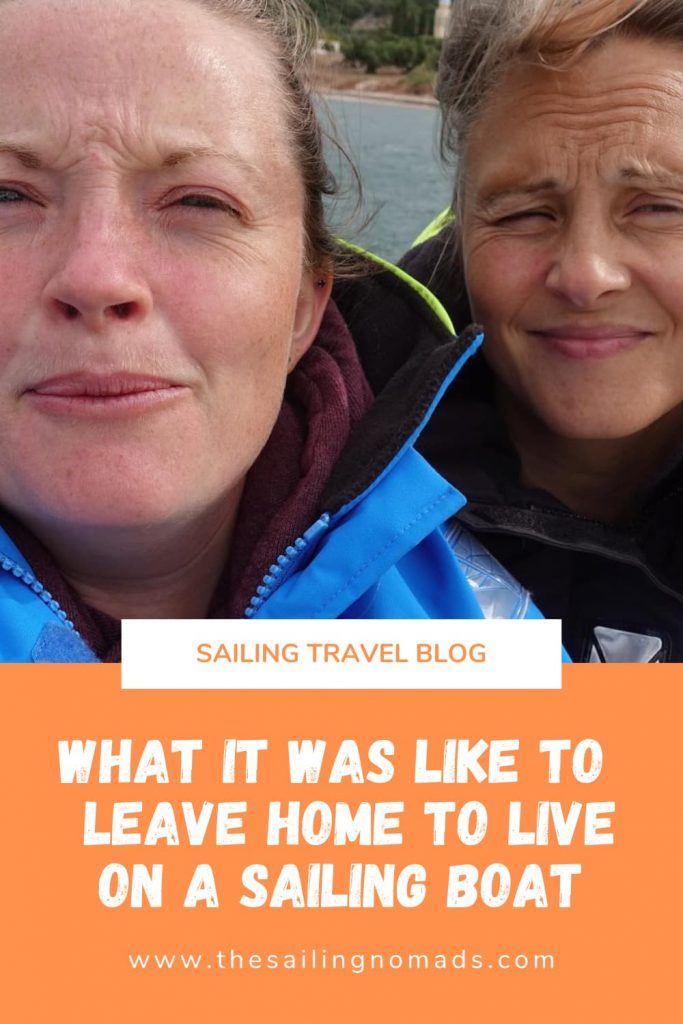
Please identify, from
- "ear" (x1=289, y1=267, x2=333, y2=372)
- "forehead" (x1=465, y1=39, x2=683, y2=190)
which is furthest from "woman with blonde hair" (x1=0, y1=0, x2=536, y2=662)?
"forehead" (x1=465, y1=39, x2=683, y2=190)

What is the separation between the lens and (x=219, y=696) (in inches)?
49.4

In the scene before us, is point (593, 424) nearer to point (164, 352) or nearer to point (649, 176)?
point (649, 176)

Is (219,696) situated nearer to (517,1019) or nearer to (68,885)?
(68,885)

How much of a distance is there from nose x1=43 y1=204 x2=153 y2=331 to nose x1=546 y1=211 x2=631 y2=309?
0.80 metres

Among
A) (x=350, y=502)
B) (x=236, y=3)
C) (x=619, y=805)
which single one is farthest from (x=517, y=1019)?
(x=236, y=3)

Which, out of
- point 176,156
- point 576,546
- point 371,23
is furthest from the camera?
point 371,23

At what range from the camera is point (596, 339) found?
1834 millimetres

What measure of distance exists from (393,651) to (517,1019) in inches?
18.2

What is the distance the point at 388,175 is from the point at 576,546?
639cm

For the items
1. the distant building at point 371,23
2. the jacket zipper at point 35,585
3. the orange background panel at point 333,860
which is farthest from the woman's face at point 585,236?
the jacket zipper at point 35,585

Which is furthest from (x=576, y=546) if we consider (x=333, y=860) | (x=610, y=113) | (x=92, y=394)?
(x=92, y=394)

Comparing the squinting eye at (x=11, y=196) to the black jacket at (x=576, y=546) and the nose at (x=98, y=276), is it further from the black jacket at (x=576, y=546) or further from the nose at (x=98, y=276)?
the black jacket at (x=576, y=546)

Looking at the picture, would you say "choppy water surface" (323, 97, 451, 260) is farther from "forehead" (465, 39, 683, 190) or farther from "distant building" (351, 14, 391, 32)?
"forehead" (465, 39, 683, 190)

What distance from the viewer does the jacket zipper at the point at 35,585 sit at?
1.37m
